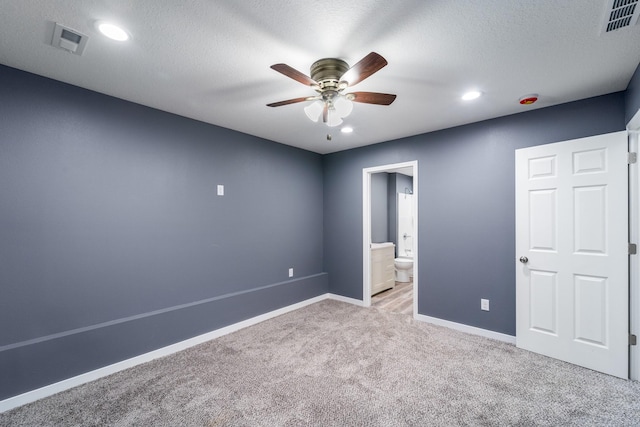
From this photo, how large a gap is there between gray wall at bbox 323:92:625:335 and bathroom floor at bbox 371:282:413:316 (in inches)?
20.7

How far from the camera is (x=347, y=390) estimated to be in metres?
2.20

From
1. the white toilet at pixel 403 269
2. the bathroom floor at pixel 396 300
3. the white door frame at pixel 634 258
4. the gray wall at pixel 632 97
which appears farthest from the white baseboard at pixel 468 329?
the gray wall at pixel 632 97

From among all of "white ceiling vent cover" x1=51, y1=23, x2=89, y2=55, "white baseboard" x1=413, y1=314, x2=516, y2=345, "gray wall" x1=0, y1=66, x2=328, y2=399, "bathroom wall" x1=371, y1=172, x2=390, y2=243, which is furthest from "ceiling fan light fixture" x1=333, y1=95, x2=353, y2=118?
"bathroom wall" x1=371, y1=172, x2=390, y2=243

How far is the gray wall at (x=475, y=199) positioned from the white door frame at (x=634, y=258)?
0.97 ft

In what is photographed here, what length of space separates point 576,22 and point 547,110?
148 cm

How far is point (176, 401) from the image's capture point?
6.81ft

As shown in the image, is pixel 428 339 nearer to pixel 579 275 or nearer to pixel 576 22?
pixel 579 275

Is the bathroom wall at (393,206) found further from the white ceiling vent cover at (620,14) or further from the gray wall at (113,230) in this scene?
the white ceiling vent cover at (620,14)

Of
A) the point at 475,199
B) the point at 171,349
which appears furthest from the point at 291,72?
the point at 171,349

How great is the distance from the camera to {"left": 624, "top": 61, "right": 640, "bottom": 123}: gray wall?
2080mm

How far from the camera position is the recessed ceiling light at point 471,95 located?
8.23 ft

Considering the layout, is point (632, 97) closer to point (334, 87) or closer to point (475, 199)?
point (475, 199)

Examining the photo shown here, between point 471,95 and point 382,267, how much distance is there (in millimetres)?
3283

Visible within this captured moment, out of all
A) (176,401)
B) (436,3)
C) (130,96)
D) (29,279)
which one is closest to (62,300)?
(29,279)
